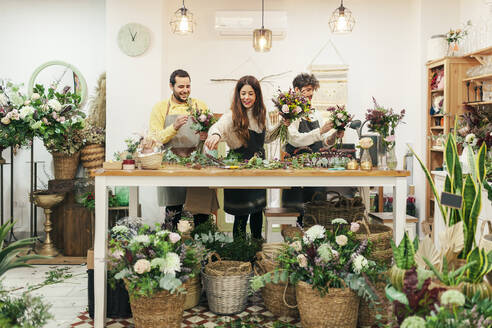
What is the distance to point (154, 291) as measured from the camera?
2854 mm

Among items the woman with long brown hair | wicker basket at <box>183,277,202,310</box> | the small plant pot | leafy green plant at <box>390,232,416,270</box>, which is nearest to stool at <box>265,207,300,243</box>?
the woman with long brown hair

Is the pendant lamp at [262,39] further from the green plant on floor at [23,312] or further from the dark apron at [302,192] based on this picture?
the green plant on floor at [23,312]

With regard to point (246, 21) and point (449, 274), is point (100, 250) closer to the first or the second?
point (449, 274)

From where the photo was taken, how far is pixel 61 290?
3922mm

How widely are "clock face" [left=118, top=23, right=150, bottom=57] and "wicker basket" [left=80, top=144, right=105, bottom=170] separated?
1.15 meters

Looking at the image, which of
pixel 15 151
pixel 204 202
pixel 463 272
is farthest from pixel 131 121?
pixel 463 272

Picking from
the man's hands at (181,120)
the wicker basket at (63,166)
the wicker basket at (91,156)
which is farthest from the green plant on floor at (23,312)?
the wicker basket at (91,156)

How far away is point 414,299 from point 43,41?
5.43 meters

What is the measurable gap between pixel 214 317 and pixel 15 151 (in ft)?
12.3

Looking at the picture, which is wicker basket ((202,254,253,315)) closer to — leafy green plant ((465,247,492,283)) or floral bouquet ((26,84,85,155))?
leafy green plant ((465,247,492,283))

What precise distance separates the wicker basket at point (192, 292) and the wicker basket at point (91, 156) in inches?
97.7

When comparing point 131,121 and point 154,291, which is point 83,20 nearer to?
point 131,121

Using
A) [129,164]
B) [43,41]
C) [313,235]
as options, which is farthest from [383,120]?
[43,41]

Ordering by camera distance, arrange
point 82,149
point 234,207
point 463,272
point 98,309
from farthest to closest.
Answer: point 82,149
point 234,207
point 98,309
point 463,272
